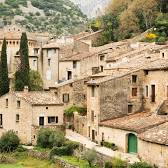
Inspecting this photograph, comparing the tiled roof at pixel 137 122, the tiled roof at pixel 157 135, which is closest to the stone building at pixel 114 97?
the tiled roof at pixel 137 122

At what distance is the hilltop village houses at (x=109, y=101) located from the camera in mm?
53375

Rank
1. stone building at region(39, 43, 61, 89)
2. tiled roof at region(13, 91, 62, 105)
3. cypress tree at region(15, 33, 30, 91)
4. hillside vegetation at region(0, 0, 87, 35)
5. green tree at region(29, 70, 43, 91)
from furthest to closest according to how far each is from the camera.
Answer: hillside vegetation at region(0, 0, 87, 35)
stone building at region(39, 43, 61, 89)
green tree at region(29, 70, 43, 91)
cypress tree at region(15, 33, 30, 91)
tiled roof at region(13, 91, 62, 105)

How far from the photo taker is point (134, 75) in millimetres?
60219

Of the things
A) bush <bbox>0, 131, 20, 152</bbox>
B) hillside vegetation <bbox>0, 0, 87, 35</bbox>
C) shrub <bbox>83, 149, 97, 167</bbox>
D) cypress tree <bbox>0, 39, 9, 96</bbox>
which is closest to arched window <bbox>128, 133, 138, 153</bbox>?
shrub <bbox>83, 149, 97, 167</bbox>

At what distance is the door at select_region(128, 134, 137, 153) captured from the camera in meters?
53.4

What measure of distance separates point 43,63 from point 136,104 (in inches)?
1070

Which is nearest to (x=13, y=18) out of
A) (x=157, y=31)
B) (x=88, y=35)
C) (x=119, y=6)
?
(x=119, y=6)

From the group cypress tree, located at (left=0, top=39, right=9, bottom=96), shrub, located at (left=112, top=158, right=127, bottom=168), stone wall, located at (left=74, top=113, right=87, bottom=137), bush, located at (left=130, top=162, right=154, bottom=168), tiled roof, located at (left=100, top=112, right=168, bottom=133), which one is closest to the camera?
bush, located at (left=130, top=162, right=154, bottom=168)

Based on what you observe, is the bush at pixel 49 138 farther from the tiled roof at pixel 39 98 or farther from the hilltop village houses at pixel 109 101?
the tiled roof at pixel 39 98

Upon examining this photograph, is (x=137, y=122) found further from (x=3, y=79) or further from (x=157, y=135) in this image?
(x=3, y=79)

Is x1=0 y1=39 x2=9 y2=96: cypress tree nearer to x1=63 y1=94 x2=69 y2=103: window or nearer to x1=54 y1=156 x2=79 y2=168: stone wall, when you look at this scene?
x1=63 y1=94 x2=69 y2=103: window

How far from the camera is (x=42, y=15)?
16475 cm

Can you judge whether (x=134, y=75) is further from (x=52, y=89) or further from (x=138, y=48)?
(x=138, y=48)

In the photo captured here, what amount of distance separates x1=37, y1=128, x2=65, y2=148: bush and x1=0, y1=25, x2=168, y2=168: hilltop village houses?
2407 mm
